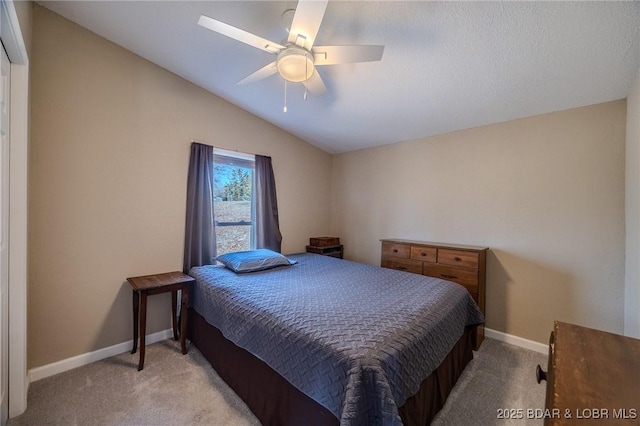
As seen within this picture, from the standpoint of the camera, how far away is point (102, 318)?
2.26 meters

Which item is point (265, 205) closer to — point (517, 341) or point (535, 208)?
point (535, 208)

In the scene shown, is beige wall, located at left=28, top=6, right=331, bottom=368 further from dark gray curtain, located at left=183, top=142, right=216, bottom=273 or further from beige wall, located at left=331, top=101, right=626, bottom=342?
beige wall, located at left=331, top=101, right=626, bottom=342

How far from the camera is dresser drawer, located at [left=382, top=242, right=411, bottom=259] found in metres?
3.00

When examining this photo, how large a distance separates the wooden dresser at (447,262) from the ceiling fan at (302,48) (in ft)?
6.62

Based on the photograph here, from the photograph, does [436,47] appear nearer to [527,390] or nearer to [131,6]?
[131,6]

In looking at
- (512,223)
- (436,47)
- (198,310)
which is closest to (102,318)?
(198,310)

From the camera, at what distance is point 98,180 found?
2.23 m

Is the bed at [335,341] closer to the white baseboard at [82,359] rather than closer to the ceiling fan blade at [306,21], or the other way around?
the white baseboard at [82,359]

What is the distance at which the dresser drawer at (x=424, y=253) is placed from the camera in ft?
9.16

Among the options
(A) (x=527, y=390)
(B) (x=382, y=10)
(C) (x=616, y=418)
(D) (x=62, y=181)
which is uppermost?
(B) (x=382, y=10)

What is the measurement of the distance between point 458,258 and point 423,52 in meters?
1.91

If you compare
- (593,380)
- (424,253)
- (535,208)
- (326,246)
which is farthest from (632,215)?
(326,246)

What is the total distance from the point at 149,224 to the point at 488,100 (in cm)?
340

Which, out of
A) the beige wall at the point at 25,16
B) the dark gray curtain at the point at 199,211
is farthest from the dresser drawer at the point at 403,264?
the beige wall at the point at 25,16
